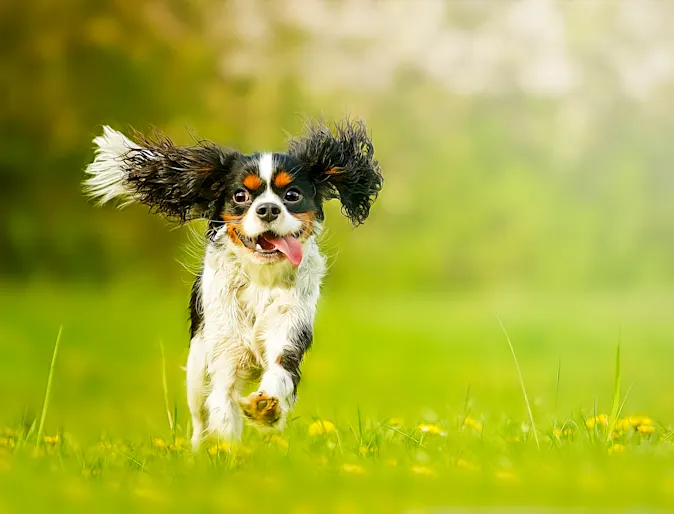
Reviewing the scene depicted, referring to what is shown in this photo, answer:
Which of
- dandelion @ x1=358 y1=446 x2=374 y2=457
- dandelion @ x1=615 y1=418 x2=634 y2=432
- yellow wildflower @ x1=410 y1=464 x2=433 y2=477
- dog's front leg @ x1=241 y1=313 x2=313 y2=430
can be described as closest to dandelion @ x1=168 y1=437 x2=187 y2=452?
dog's front leg @ x1=241 y1=313 x2=313 y2=430

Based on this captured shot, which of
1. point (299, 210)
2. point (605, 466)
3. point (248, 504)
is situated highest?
point (299, 210)

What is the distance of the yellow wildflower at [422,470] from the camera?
12.5 feet

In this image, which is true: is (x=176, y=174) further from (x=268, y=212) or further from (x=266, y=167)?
(x=268, y=212)

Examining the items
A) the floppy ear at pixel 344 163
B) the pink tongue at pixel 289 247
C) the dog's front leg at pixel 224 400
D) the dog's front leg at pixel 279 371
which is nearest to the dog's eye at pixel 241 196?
the pink tongue at pixel 289 247

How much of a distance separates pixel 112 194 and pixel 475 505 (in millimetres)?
2875

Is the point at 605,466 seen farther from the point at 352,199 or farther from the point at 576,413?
the point at 352,199

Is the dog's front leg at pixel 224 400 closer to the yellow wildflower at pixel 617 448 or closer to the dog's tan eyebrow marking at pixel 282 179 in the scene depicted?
the dog's tan eyebrow marking at pixel 282 179

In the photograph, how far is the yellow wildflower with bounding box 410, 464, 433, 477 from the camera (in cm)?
381

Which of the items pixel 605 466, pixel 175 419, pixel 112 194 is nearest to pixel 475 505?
pixel 605 466

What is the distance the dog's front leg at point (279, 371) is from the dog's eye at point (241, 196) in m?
0.56

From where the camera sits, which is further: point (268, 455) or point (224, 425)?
point (224, 425)

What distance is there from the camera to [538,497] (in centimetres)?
346

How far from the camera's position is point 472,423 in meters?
5.03

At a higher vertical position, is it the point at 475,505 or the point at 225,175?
the point at 225,175
